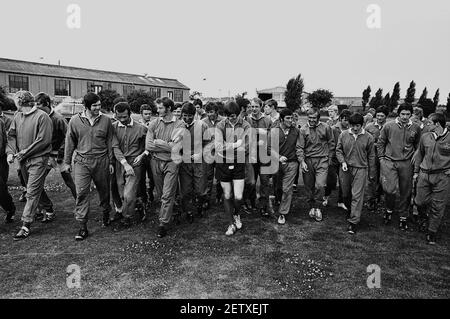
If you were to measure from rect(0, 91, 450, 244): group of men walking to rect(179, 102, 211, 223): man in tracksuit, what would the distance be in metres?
0.02

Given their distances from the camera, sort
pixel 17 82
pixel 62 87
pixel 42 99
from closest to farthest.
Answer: pixel 42 99
pixel 17 82
pixel 62 87

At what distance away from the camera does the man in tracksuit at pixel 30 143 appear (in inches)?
223

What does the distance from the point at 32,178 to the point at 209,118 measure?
142 inches

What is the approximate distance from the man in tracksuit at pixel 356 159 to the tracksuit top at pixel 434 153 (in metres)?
0.80

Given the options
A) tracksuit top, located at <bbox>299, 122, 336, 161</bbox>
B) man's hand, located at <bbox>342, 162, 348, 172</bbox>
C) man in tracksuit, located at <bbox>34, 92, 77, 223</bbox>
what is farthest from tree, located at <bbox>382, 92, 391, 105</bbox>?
man in tracksuit, located at <bbox>34, 92, 77, 223</bbox>

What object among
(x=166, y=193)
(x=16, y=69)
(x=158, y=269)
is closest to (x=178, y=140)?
(x=166, y=193)

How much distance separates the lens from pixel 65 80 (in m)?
52.7

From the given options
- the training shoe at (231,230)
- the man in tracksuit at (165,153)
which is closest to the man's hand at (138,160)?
the man in tracksuit at (165,153)

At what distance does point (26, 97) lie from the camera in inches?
226

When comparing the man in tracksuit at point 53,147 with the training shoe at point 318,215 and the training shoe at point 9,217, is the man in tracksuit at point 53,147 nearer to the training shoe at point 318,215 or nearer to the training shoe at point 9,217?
the training shoe at point 9,217

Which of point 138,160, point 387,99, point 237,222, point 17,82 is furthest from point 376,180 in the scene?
point 387,99

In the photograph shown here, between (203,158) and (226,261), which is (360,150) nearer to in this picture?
(203,158)

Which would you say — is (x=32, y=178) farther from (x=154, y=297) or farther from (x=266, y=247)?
(x=266, y=247)

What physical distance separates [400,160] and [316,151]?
156 cm
